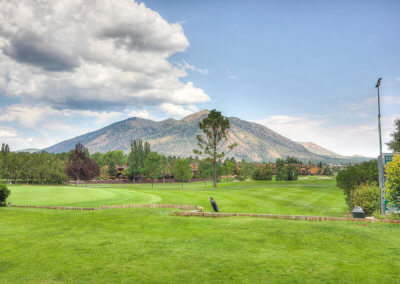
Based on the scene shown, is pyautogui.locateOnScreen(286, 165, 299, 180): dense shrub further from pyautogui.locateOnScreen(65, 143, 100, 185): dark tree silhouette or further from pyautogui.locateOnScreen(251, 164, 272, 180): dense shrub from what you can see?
pyautogui.locateOnScreen(65, 143, 100, 185): dark tree silhouette

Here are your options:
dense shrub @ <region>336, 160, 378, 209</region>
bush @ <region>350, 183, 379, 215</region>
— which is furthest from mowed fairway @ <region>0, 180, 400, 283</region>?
dense shrub @ <region>336, 160, 378, 209</region>

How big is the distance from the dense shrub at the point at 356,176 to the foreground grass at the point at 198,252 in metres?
17.6

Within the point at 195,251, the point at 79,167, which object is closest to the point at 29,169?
the point at 79,167

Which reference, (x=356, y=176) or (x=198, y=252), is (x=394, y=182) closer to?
(x=356, y=176)

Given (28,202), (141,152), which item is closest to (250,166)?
(141,152)

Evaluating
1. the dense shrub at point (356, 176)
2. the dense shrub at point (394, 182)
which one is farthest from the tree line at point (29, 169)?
the dense shrub at point (394, 182)

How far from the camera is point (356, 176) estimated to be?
94.3 ft

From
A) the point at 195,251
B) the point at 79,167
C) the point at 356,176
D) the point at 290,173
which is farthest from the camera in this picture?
the point at 290,173

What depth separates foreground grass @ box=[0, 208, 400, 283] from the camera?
7168 millimetres

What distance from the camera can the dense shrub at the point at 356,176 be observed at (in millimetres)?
28375

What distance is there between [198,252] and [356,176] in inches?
1013

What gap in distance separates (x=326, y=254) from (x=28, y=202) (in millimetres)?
25195

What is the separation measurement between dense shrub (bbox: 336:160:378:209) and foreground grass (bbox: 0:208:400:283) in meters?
17.6

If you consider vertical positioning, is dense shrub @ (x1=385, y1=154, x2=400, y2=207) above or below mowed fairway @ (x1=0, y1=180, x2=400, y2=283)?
above
